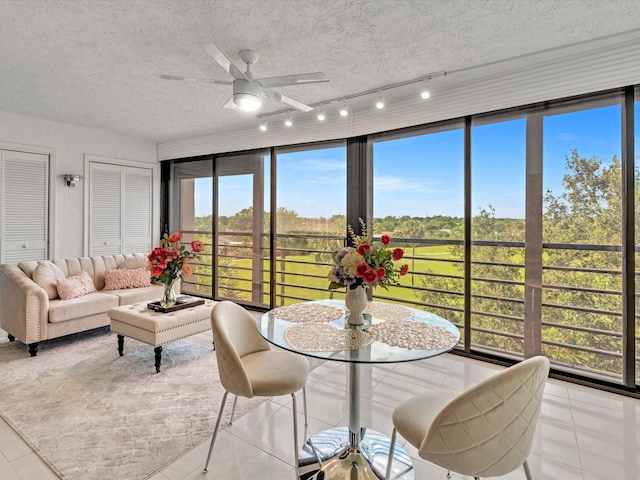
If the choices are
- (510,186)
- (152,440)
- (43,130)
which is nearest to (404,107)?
(510,186)

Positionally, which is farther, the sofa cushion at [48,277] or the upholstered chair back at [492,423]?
the sofa cushion at [48,277]

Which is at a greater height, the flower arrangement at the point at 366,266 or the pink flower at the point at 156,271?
the flower arrangement at the point at 366,266

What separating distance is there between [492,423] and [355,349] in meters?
0.62

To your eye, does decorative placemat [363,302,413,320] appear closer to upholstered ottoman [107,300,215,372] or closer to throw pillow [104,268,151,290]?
upholstered ottoman [107,300,215,372]

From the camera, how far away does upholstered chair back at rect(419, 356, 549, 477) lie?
1.18m

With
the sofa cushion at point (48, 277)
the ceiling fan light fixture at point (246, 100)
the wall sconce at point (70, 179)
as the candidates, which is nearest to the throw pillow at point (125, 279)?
the sofa cushion at point (48, 277)

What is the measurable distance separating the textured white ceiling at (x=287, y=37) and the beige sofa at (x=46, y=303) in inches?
77.7

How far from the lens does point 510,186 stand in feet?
10.3

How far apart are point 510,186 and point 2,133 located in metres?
5.96

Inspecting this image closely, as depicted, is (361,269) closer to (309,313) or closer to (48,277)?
(309,313)

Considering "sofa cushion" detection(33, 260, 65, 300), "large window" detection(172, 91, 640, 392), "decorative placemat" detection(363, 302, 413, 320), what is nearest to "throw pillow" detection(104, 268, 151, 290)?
"sofa cushion" detection(33, 260, 65, 300)

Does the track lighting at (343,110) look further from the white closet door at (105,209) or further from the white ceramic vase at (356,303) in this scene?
the white closet door at (105,209)

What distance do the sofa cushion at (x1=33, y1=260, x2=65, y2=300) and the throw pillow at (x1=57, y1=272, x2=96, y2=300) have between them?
0.30ft

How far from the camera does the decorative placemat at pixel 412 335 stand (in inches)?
65.2
